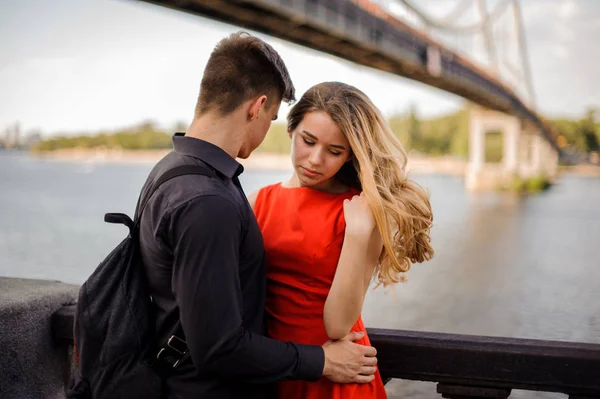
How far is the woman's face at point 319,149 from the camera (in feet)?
4.99

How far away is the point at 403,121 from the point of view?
66.4m

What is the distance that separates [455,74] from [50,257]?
47.1 feet

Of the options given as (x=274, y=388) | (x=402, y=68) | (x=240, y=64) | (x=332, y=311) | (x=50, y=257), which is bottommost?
(x=50, y=257)

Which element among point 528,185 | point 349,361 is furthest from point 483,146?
point 349,361

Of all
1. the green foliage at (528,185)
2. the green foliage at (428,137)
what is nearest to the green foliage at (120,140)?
the green foliage at (428,137)

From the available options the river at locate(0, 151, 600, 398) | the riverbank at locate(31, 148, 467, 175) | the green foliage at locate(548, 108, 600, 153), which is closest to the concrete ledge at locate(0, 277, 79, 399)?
the river at locate(0, 151, 600, 398)

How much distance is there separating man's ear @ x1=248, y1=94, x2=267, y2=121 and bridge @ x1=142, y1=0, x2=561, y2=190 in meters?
10.2

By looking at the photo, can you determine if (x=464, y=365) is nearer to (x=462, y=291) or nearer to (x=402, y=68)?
(x=462, y=291)

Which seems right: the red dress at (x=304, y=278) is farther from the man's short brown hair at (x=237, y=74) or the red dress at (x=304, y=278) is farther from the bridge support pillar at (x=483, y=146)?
the bridge support pillar at (x=483, y=146)

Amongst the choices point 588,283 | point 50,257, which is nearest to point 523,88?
point 588,283

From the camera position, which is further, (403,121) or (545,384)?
(403,121)

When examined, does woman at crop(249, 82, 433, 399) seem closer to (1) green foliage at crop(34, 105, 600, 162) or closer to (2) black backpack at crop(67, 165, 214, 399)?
(2) black backpack at crop(67, 165, 214, 399)

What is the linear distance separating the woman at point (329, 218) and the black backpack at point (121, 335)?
315 mm

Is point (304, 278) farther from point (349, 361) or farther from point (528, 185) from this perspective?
point (528, 185)
